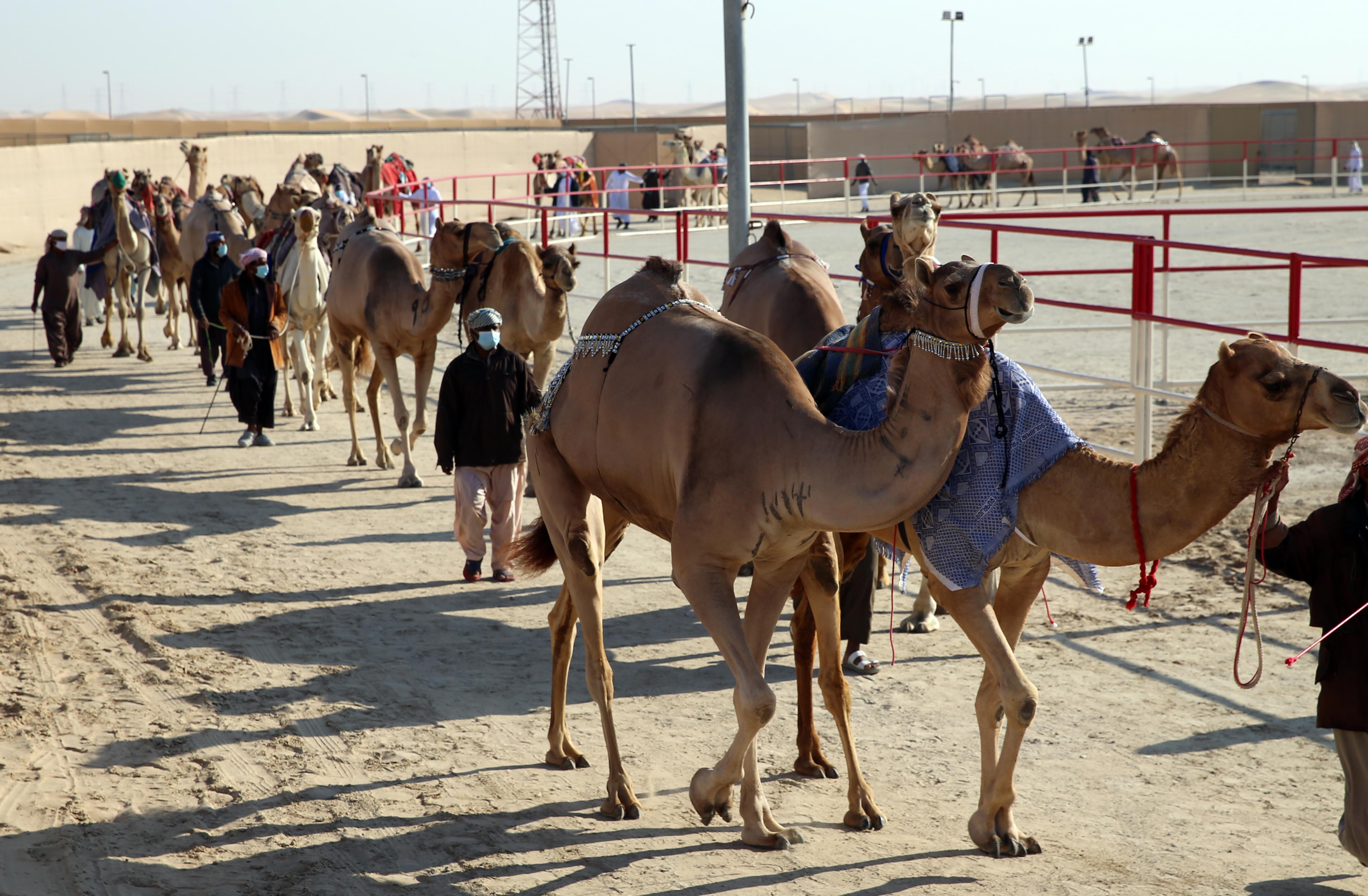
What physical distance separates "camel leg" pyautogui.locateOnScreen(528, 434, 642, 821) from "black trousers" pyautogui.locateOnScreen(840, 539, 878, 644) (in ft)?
5.52

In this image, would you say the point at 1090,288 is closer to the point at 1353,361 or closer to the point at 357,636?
the point at 1353,361

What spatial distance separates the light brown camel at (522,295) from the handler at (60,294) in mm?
8821

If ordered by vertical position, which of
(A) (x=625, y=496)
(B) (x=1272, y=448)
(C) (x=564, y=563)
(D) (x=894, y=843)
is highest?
(B) (x=1272, y=448)

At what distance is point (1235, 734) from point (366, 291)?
747 cm

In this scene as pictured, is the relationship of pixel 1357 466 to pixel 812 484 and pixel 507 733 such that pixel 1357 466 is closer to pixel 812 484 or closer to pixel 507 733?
pixel 812 484

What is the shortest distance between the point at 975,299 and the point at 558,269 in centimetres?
540

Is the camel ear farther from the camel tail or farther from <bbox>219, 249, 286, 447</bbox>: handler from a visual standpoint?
<bbox>219, 249, 286, 447</bbox>: handler

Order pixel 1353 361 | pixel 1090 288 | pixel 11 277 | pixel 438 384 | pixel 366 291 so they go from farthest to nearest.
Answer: pixel 11 277
pixel 1090 288
pixel 438 384
pixel 1353 361
pixel 366 291

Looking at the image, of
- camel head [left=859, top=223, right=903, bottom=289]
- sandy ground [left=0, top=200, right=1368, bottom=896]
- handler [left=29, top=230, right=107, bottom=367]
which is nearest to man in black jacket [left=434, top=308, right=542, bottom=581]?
sandy ground [left=0, top=200, right=1368, bottom=896]

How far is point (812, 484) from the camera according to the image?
3.92 metres

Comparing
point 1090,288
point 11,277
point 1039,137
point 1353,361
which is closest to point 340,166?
point 11,277

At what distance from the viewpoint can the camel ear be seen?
12.1 feet

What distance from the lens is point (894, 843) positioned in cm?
449

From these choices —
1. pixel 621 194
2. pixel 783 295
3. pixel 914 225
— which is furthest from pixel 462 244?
pixel 621 194
